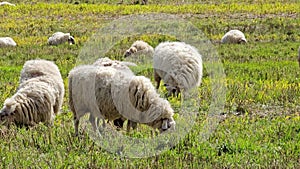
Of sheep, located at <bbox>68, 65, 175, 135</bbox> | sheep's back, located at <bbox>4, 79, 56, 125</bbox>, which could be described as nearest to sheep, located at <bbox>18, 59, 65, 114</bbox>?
sheep's back, located at <bbox>4, 79, 56, 125</bbox>


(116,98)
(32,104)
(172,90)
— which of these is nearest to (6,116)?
(32,104)

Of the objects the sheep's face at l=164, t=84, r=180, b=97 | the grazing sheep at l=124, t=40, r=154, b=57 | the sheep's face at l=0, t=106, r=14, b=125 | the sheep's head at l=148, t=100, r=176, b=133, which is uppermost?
the sheep's head at l=148, t=100, r=176, b=133

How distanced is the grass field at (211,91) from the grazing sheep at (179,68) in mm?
457

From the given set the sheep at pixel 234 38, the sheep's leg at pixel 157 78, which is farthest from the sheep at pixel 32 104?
the sheep at pixel 234 38

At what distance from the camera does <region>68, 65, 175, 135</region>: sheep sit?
26.3 ft

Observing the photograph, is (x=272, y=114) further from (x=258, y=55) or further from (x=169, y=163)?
(x=258, y=55)

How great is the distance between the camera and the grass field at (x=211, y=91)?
21.6 feet

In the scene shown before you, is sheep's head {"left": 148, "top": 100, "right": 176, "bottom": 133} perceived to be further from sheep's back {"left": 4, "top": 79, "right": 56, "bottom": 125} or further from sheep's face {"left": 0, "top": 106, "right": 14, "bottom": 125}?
sheep's face {"left": 0, "top": 106, "right": 14, "bottom": 125}

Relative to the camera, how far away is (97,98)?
823 centimetres

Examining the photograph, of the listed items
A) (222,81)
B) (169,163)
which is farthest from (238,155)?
(222,81)

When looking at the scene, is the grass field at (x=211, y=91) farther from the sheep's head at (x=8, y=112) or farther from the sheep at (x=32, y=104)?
the sheep's head at (x=8, y=112)

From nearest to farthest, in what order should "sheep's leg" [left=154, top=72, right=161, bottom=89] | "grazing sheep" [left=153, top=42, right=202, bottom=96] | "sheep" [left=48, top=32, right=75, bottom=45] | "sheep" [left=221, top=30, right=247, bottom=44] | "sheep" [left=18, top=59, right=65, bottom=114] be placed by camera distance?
"sheep" [left=18, top=59, right=65, bottom=114], "grazing sheep" [left=153, top=42, right=202, bottom=96], "sheep's leg" [left=154, top=72, right=161, bottom=89], "sheep" [left=221, top=30, right=247, bottom=44], "sheep" [left=48, top=32, right=75, bottom=45]

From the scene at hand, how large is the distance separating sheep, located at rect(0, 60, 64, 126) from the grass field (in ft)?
0.94

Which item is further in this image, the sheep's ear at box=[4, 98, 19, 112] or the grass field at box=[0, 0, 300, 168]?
the sheep's ear at box=[4, 98, 19, 112]
